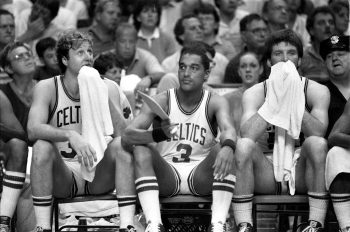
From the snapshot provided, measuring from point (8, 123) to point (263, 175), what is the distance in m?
2.29

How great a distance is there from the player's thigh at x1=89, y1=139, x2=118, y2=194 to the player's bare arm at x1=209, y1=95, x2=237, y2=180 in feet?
2.84

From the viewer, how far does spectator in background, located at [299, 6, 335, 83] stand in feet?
35.0

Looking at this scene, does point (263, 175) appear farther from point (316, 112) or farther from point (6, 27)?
point (6, 27)

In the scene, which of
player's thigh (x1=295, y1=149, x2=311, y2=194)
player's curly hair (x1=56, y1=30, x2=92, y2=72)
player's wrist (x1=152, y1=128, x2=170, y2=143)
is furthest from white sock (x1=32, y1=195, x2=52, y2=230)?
player's thigh (x1=295, y1=149, x2=311, y2=194)

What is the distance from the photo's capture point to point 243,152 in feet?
25.2

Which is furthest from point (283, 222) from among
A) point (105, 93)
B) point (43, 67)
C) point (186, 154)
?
point (43, 67)

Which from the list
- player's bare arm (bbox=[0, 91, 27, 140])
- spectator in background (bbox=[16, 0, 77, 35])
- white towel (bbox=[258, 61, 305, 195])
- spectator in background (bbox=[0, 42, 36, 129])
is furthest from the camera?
spectator in background (bbox=[16, 0, 77, 35])

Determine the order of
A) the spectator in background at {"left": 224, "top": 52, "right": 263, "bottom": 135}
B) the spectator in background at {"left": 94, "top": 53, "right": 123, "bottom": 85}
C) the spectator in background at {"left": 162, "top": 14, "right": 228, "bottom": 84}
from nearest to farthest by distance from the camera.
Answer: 1. the spectator in background at {"left": 224, "top": 52, "right": 263, "bottom": 135}
2. the spectator in background at {"left": 94, "top": 53, "right": 123, "bottom": 85}
3. the spectator in background at {"left": 162, "top": 14, "right": 228, "bottom": 84}

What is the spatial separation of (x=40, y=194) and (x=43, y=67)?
3407 millimetres

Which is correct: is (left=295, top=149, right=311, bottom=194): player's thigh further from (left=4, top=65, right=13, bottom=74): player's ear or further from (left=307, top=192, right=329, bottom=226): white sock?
(left=4, top=65, right=13, bottom=74): player's ear

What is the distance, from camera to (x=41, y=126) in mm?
7758

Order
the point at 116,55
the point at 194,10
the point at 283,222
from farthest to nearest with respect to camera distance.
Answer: the point at 194,10 → the point at 116,55 → the point at 283,222

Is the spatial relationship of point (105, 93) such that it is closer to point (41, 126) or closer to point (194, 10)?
point (41, 126)

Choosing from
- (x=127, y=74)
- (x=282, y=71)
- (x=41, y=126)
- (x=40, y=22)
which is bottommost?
(x=41, y=126)
